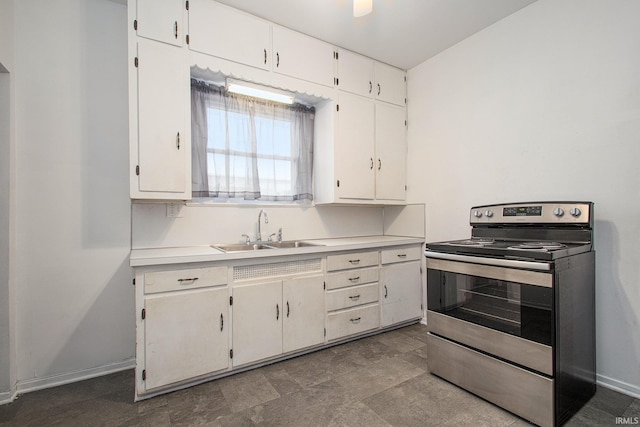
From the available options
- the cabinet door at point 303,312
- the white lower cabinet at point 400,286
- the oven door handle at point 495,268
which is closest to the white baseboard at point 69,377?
the cabinet door at point 303,312

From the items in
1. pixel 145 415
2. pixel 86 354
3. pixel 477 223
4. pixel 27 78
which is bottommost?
pixel 145 415

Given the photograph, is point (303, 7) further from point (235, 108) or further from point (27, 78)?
point (27, 78)

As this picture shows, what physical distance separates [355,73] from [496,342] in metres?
2.57

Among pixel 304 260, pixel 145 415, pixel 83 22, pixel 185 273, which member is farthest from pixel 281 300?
pixel 83 22

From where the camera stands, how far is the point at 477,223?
94.3 inches

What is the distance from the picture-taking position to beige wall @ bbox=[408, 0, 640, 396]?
73.4 inches

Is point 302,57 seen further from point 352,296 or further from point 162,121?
point 352,296

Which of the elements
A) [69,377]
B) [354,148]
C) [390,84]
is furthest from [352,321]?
[390,84]

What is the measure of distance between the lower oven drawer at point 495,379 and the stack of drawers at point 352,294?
0.70m

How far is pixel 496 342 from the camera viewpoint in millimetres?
1714

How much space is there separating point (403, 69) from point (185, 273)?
3.05 metres

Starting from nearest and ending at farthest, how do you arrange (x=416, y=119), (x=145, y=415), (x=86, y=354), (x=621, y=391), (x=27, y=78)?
(x=145, y=415) < (x=621, y=391) < (x=27, y=78) < (x=86, y=354) < (x=416, y=119)

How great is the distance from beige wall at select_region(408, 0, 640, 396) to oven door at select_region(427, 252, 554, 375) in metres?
0.82

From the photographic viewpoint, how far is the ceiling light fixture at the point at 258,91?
2.40m
